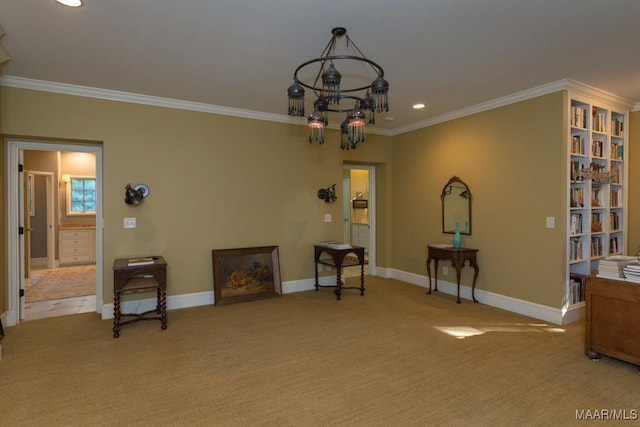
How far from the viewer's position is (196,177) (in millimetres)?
4605

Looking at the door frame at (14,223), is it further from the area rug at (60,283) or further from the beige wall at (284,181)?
the area rug at (60,283)

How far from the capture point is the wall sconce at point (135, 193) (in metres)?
4.11

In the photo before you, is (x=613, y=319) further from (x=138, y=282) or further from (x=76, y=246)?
(x=76, y=246)

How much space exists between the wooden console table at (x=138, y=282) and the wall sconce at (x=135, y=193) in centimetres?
70

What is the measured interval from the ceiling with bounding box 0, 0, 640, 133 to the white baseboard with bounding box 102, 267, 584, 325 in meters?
2.51

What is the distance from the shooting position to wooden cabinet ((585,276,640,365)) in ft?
9.12

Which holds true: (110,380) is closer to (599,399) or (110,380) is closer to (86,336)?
(86,336)

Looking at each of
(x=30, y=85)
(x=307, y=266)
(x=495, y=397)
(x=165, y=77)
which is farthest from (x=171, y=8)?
(x=307, y=266)

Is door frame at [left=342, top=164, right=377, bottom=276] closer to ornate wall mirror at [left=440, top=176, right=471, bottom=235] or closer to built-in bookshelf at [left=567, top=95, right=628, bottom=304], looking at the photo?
ornate wall mirror at [left=440, top=176, right=471, bottom=235]

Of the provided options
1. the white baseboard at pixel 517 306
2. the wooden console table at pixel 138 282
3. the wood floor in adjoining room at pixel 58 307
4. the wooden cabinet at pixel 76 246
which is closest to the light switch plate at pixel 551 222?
the white baseboard at pixel 517 306

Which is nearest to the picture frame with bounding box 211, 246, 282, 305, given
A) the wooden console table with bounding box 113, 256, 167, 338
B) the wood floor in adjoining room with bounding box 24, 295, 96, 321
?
the wooden console table with bounding box 113, 256, 167, 338

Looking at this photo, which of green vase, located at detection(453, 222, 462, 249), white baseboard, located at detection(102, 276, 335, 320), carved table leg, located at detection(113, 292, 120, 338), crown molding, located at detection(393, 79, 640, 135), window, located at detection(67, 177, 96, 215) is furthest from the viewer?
window, located at detection(67, 177, 96, 215)

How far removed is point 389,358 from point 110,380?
2225 millimetres

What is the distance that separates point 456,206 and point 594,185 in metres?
1.61
